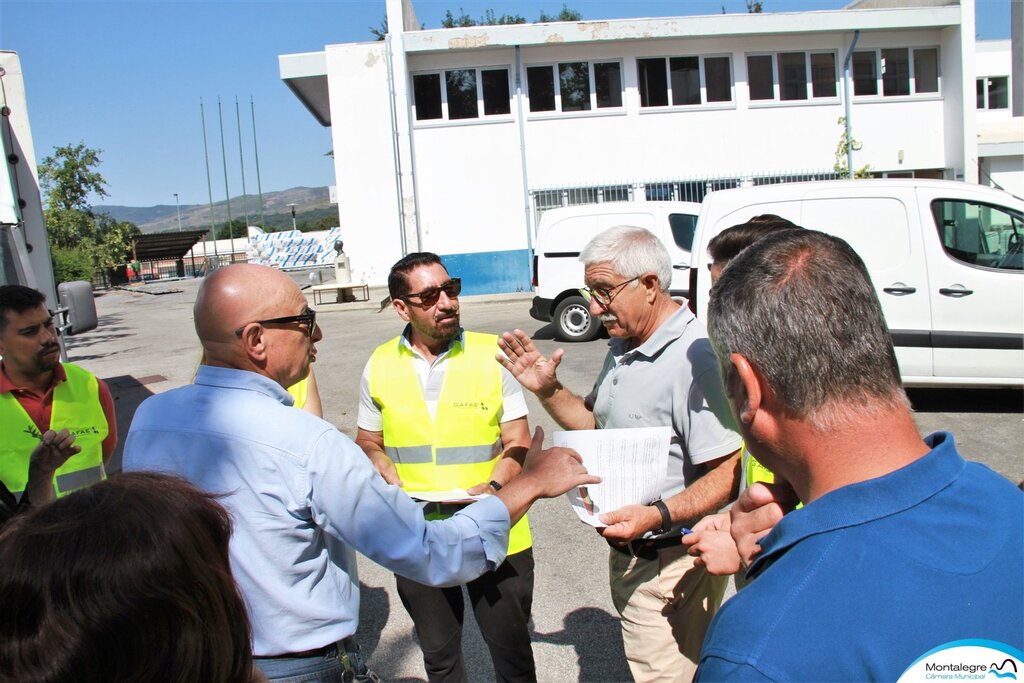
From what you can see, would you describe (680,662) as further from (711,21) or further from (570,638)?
(711,21)

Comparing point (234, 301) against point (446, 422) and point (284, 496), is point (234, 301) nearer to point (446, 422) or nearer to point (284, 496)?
point (284, 496)

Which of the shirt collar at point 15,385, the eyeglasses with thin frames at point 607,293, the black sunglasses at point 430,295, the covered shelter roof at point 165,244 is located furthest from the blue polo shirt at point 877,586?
the covered shelter roof at point 165,244

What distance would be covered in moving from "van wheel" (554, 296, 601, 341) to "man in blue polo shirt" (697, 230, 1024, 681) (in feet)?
37.0

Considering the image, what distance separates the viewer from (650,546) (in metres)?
2.69

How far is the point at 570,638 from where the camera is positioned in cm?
389

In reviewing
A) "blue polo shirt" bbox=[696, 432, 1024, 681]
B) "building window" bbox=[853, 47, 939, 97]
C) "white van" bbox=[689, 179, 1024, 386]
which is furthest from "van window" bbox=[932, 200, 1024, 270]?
"building window" bbox=[853, 47, 939, 97]

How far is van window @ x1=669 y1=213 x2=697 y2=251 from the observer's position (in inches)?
482

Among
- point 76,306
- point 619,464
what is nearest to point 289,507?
point 619,464

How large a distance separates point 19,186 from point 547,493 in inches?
194

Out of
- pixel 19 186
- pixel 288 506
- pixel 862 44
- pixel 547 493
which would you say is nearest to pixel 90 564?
pixel 288 506

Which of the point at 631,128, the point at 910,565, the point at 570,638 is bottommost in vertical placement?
the point at 570,638

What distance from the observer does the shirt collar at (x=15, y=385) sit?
3564 mm

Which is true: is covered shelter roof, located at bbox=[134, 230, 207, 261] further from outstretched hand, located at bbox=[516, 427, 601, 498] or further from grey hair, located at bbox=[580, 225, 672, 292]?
outstretched hand, located at bbox=[516, 427, 601, 498]

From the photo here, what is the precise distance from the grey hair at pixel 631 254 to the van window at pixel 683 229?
9564 millimetres
